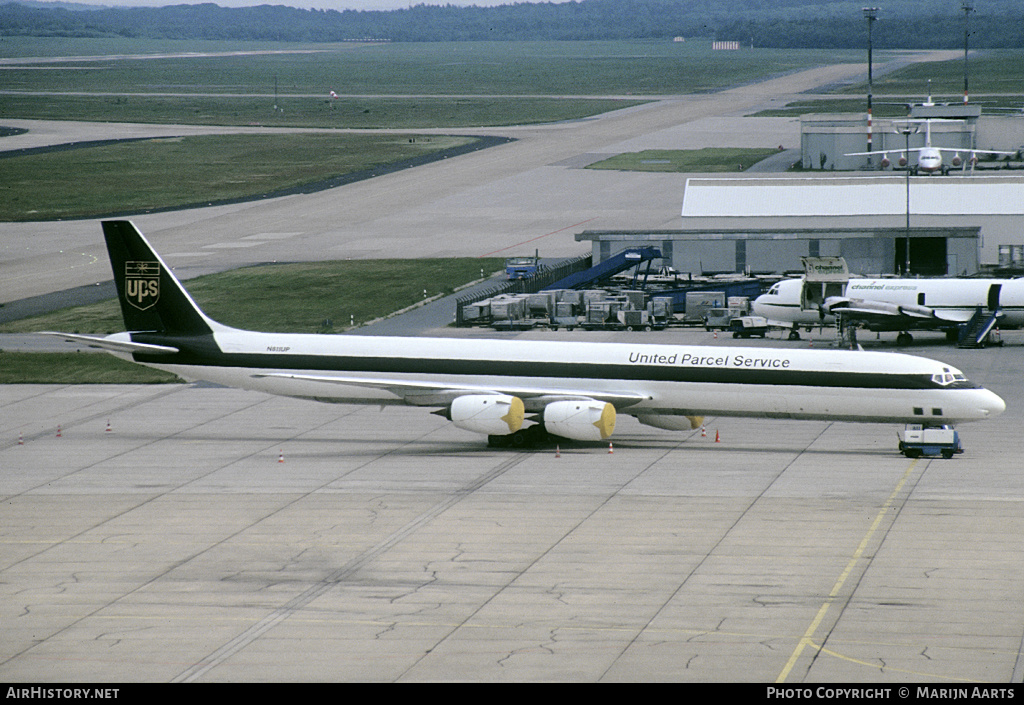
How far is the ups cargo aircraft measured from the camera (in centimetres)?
4884

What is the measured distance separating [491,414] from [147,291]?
51.7 ft

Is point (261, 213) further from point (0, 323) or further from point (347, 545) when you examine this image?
point (347, 545)

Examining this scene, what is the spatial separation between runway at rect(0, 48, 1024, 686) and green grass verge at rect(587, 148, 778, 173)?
78.7 m

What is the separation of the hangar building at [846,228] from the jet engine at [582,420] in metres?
42.4

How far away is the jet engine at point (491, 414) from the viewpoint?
167ft

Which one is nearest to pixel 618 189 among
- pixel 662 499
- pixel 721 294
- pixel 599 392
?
pixel 721 294

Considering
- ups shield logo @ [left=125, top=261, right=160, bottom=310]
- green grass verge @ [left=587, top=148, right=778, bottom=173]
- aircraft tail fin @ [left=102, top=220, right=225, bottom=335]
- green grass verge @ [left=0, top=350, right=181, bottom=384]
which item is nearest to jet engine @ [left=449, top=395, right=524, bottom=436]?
aircraft tail fin @ [left=102, top=220, right=225, bottom=335]

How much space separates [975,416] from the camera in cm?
4838

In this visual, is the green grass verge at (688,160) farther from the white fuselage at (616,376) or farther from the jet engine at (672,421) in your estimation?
the white fuselage at (616,376)

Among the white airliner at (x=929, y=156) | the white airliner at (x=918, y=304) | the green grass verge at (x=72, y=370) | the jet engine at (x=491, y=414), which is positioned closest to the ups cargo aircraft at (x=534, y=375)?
the jet engine at (x=491, y=414)

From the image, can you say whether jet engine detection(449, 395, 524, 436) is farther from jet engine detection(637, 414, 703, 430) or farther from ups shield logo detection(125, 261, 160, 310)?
ups shield logo detection(125, 261, 160, 310)

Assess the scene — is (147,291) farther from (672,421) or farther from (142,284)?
(672,421)

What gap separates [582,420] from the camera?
5031cm

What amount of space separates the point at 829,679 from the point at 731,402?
23466 mm
